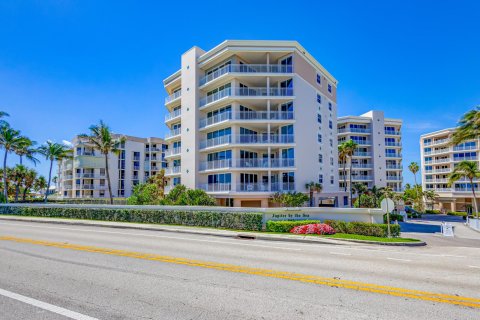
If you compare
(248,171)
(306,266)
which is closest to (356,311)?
(306,266)

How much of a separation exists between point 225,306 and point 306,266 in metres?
4.51

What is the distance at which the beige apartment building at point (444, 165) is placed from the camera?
65.0m

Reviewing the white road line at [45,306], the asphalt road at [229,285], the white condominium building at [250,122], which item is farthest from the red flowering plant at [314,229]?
the white road line at [45,306]

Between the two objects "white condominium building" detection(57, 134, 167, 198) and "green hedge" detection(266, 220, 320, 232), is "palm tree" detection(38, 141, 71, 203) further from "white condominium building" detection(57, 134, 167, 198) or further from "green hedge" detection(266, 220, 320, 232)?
"green hedge" detection(266, 220, 320, 232)

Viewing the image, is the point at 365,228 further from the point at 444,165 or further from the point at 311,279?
the point at 444,165

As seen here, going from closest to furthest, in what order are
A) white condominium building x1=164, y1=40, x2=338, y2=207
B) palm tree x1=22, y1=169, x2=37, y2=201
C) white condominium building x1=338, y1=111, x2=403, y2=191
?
white condominium building x1=164, y1=40, x2=338, y2=207 < palm tree x1=22, y1=169, x2=37, y2=201 < white condominium building x1=338, y1=111, x2=403, y2=191

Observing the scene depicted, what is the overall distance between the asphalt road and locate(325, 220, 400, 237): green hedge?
616 centimetres

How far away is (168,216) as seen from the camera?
2347cm

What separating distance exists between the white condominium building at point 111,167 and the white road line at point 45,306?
61.7 m

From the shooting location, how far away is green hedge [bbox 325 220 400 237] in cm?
1827

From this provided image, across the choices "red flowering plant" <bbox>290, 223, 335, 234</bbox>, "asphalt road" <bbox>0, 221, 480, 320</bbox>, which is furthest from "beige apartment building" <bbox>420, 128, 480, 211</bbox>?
"asphalt road" <bbox>0, 221, 480, 320</bbox>

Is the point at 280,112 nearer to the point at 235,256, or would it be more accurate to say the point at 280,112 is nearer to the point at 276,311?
the point at 235,256

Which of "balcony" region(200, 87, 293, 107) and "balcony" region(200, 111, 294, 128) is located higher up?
"balcony" region(200, 87, 293, 107)

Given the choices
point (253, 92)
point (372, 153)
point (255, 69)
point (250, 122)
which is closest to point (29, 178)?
point (250, 122)
